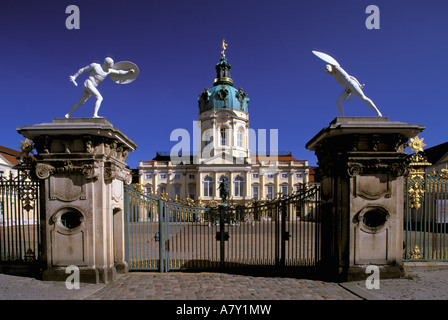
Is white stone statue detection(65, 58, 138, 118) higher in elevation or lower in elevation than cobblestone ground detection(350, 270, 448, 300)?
higher

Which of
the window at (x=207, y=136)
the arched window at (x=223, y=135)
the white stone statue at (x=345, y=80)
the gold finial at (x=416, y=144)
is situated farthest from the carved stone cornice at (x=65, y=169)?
the arched window at (x=223, y=135)

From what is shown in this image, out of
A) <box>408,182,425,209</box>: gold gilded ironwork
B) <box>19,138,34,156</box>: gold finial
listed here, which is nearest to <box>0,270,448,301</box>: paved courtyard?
<box>408,182,425,209</box>: gold gilded ironwork

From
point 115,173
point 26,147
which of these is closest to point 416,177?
point 115,173

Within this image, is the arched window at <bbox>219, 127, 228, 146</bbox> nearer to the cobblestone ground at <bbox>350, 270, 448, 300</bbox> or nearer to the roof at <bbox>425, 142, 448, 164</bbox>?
the roof at <bbox>425, 142, 448, 164</bbox>

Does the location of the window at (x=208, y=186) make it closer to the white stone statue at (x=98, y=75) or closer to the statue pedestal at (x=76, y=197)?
the white stone statue at (x=98, y=75)

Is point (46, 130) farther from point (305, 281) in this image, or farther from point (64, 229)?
point (305, 281)

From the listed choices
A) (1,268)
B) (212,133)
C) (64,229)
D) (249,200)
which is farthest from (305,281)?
(212,133)

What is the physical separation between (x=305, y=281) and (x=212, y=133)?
3898 centimetres

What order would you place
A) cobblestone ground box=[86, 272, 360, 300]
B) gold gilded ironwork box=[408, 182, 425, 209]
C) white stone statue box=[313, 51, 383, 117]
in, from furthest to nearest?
gold gilded ironwork box=[408, 182, 425, 209] < white stone statue box=[313, 51, 383, 117] < cobblestone ground box=[86, 272, 360, 300]

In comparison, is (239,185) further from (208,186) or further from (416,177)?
(416,177)

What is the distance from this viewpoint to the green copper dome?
44.4 meters

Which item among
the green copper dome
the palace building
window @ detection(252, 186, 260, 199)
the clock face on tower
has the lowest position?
window @ detection(252, 186, 260, 199)

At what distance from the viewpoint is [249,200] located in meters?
41.1

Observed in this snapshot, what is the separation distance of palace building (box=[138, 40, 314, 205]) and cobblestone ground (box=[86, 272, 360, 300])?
35.0 m
